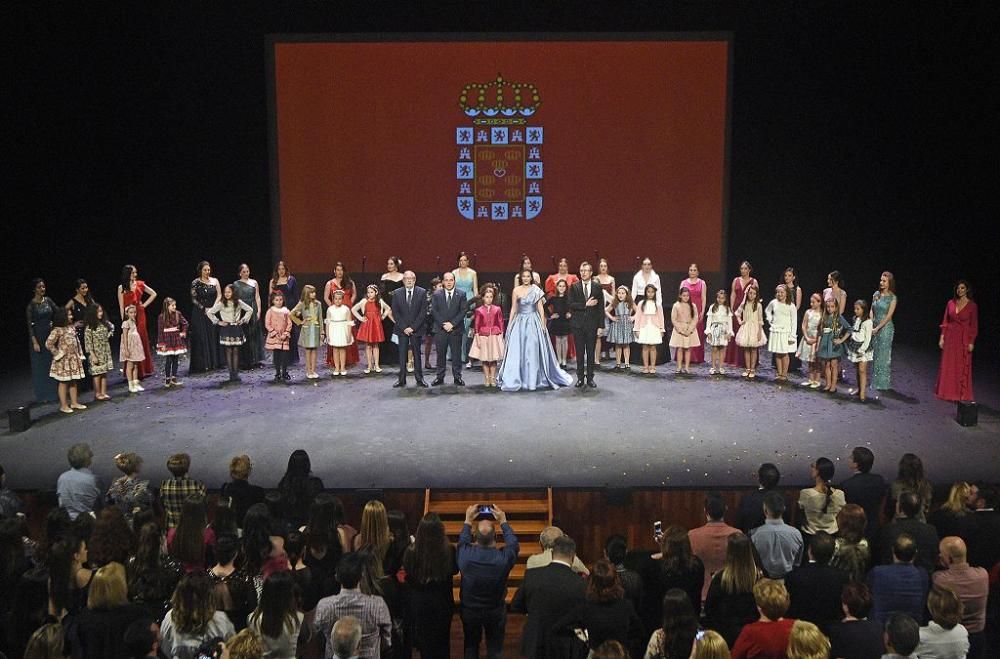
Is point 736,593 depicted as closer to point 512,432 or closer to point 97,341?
point 512,432

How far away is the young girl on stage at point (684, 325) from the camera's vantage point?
10789 millimetres

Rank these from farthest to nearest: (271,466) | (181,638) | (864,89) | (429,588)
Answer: (864,89), (271,466), (429,588), (181,638)

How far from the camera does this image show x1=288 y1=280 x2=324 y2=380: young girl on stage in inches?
416

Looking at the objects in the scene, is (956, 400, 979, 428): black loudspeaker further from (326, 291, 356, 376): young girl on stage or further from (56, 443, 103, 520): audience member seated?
(326, 291, 356, 376): young girl on stage

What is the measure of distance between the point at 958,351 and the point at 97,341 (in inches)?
336

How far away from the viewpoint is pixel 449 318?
10320 millimetres

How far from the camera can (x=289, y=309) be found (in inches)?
440

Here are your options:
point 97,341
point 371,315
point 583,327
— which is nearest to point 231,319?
point 97,341

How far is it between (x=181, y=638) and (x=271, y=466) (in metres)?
3.79

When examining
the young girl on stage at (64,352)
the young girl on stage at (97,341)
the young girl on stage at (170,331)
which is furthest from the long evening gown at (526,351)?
the young girl on stage at (64,352)

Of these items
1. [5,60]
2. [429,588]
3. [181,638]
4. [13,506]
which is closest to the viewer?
[181,638]

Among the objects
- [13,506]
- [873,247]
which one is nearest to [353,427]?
[13,506]

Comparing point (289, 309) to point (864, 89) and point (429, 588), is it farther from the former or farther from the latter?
point (864, 89)

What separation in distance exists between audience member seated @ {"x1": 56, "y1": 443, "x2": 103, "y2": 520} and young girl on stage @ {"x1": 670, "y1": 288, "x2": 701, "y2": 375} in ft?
21.5
